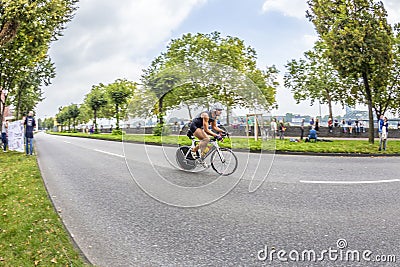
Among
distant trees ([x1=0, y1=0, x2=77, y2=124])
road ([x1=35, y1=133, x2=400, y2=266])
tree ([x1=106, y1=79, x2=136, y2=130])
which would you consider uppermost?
distant trees ([x1=0, y1=0, x2=77, y2=124])

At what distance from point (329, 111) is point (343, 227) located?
126 ft

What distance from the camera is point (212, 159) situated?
527cm

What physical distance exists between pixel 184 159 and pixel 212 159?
47 cm

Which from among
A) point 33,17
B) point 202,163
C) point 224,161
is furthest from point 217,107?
point 33,17

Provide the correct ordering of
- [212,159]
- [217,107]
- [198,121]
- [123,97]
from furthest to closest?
[123,97] < [212,159] < [198,121] < [217,107]

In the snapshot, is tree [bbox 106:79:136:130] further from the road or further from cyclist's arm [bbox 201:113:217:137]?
cyclist's arm [bbox 201:113:217:137]

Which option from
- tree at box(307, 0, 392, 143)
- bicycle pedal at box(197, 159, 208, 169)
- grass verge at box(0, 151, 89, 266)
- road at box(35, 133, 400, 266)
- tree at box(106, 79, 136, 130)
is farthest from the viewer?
tree at box(307, 0, 392, 143)

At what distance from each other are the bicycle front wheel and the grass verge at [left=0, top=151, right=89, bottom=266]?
7.81 ft

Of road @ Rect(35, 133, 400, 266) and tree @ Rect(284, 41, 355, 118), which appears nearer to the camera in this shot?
road @ Rect(35, 133, 400, 266)

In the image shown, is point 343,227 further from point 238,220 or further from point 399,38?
point 399,38

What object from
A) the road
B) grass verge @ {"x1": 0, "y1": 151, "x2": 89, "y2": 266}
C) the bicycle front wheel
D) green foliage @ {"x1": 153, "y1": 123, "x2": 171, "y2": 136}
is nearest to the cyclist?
green foliage @ {"x1": 153, "y1": 123, "x2": 171, "y2": 136}

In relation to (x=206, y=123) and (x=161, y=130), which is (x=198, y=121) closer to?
(x=206, y=123)

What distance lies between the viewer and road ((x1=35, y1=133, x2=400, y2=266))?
12.2 feet

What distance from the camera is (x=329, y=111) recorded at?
132 ft
